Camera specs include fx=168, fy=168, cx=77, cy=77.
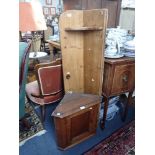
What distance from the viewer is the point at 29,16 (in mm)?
1694

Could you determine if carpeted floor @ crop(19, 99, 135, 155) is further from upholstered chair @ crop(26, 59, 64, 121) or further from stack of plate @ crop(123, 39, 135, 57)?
stack of plate @ crop(123, 39, 135, 57)

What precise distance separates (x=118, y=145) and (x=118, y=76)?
25.8 inches

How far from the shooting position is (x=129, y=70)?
1595mm

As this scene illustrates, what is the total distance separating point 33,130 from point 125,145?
942 mm

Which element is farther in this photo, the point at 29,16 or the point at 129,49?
the point at 29,16

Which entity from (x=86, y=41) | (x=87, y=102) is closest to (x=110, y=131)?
(x=87, y=102)

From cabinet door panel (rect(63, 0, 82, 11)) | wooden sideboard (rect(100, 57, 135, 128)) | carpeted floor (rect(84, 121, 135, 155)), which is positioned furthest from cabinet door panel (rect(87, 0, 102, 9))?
carpeted floor (rect(84, 121, 135, 155))

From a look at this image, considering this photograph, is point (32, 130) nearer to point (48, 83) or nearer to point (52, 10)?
point (48, 83)

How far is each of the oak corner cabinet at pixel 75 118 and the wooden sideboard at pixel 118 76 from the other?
15cm

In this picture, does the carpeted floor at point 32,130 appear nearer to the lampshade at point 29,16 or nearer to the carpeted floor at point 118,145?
the carpeted floor at point 118,145

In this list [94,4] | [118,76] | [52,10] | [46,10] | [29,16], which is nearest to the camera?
[118,76]

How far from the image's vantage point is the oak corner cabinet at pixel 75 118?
4.58 feet

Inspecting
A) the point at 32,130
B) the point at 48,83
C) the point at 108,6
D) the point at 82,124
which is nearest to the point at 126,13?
the point at 108,6
